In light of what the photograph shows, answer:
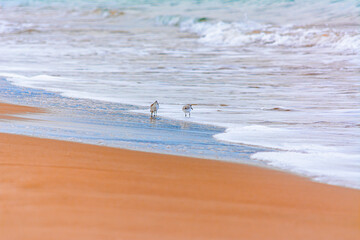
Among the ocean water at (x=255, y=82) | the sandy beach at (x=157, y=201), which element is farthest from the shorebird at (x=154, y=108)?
the sandy beach at (x=157, y=201)

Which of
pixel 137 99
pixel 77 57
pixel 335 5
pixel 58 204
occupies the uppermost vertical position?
pixel 335 5

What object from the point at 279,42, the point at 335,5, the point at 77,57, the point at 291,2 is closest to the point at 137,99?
the point at 77,57

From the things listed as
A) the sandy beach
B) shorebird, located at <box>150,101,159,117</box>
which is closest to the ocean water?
shorebird, located at <box>150,101,159,117</box>

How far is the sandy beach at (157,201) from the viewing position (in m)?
2.50

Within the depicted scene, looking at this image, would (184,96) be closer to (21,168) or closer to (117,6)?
(21,168)

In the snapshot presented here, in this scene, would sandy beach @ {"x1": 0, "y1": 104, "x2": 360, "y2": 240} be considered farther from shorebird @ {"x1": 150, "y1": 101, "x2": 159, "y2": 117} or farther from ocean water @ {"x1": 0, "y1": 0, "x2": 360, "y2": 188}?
shorebird @ {"x1": 150, "y1": 101, "x2": 159, "y2": 117}

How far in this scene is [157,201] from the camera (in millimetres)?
2926

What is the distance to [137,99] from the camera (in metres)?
8.88

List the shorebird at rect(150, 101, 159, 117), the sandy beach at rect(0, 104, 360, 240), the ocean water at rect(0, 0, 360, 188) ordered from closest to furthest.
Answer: the sandy beach at rect(0, 104, 360, 240), the ocean water at rect(0, 0, 360, 188), the shorebird at rect(150, 101, 159, 117)

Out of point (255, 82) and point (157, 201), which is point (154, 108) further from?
point (255, 82)

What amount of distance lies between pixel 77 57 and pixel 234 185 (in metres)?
Answer: 15.1

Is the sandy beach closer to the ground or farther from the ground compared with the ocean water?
closer to the ground

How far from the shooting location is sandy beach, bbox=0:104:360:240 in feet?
8.21

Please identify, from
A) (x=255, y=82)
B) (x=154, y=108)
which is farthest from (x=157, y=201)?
(x=255, y=82)
